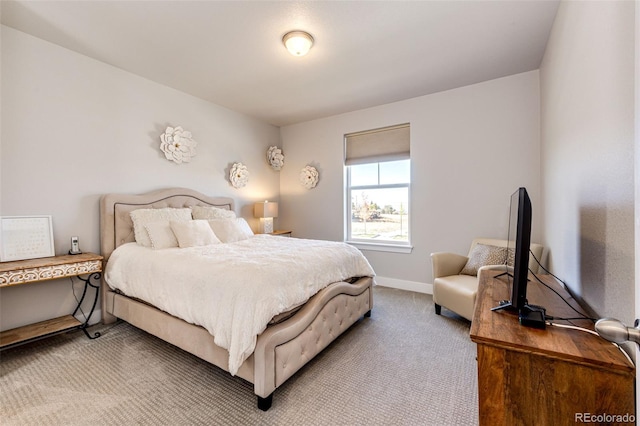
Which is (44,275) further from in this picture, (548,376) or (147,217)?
(548,376)

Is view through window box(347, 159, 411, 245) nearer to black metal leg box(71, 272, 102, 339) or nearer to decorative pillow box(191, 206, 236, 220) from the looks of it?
decorative pillow box(191, 206, 236, 220)

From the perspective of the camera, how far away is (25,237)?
7.59 feet

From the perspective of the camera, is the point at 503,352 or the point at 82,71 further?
the point at 82,71

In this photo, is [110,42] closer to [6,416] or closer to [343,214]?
Answer: [6,416]

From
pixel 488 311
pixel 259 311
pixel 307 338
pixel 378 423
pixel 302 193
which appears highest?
pixel 302 193

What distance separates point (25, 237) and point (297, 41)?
2.88 metres

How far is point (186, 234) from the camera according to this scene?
2.75 m

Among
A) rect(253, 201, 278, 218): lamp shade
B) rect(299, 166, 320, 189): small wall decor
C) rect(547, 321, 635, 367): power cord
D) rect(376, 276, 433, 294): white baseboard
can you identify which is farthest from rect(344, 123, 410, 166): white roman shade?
rect(547, 321, 635, 367): power cord

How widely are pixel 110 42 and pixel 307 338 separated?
10.2 ft

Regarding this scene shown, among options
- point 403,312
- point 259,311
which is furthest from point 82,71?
point 403,312

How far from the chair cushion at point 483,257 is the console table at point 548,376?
1.90m

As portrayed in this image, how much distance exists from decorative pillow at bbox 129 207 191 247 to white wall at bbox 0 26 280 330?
1.32 feet

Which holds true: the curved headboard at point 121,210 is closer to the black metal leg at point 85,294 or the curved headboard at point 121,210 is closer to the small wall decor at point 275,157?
the black metal leg at point 85,294

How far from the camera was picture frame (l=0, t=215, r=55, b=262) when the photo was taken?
2219mm
